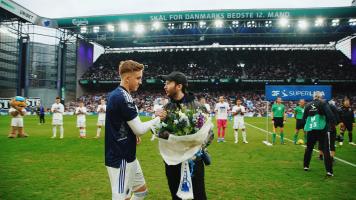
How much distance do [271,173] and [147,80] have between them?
44.6 m

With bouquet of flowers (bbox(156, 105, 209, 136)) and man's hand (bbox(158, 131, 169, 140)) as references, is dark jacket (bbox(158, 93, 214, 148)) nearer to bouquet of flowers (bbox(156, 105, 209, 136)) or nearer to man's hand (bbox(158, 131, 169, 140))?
bouquet of flowers (bbox(156, 105, 209, 136))

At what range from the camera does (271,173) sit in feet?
26.3

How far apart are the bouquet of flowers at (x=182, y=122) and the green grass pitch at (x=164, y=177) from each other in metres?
2.98

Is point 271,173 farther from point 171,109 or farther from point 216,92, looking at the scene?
point 216,92

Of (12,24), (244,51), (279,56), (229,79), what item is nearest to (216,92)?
(229,79)

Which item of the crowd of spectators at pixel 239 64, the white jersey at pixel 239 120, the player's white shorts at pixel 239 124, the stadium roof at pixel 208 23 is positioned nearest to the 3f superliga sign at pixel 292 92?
the white jersey at pixel 239 120

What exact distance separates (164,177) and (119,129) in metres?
4.58

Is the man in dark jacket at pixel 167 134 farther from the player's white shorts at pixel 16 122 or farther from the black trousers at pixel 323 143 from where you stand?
the player's white shorts at pixel 16 122

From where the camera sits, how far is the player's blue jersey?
3285 mm

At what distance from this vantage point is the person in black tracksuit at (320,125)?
302 inches

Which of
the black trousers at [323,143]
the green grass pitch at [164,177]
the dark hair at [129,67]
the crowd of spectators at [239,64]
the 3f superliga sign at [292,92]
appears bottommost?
the green grass pitch at [164,177]

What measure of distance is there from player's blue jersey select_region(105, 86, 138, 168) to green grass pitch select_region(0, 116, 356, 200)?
9.47ft

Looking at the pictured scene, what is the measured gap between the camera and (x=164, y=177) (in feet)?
24.8

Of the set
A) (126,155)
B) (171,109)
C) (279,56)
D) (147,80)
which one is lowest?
(126,155)
